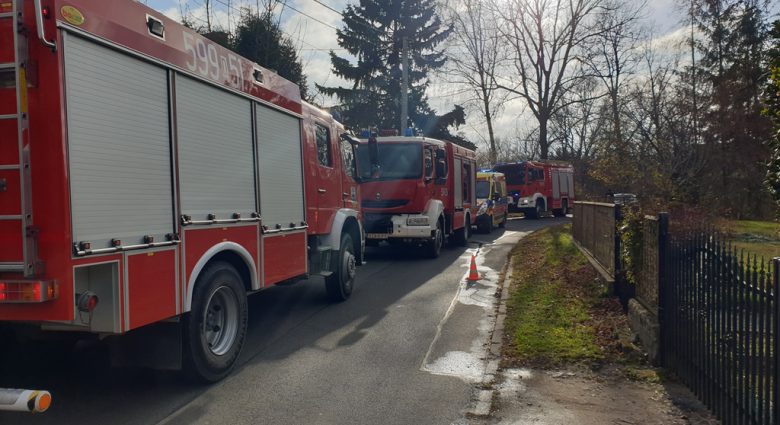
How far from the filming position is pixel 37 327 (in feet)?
14.3

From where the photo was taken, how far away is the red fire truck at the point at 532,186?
99.3ft

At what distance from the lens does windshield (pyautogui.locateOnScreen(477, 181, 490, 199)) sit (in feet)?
73.3

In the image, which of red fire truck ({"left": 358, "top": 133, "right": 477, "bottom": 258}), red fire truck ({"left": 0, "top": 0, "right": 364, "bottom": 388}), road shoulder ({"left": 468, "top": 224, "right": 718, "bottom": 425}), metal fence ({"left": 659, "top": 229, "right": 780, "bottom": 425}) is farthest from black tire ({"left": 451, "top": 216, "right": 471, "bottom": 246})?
metal fence ({"left": 659, "top": 229, "right": 780, "bottom": 425})

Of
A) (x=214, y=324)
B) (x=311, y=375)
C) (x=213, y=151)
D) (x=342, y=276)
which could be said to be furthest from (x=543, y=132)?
(x=214, y=324)

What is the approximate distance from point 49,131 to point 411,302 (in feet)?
20.4

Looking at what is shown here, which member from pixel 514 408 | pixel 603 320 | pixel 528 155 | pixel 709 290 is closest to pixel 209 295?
pixel 514 408

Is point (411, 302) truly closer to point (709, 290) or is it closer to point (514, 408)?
point (514, 408)

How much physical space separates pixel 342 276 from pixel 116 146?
4.98 metres

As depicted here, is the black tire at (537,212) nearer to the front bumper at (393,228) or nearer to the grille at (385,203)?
the front bumper at (393,228)

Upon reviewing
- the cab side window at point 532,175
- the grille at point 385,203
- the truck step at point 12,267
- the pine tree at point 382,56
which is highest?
the pine tree at point 382,56

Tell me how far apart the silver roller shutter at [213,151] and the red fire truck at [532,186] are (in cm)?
2554

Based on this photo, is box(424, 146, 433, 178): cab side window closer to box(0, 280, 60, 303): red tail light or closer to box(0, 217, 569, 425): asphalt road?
box(0, 217, 569, 425): asphalt road

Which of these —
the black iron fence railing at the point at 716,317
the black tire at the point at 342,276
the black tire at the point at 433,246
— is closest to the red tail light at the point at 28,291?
the black iron fence railing at the point at 716,317

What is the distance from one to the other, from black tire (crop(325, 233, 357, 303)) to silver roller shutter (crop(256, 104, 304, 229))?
4.92 ft
